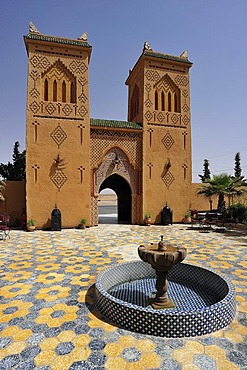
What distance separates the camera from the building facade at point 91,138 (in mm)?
11789

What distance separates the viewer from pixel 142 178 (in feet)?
44.2

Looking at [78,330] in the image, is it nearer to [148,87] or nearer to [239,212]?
[239,212]

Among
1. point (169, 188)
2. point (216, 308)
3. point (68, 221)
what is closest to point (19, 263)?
point (216, 308)

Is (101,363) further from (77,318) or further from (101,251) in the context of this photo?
(101,251)

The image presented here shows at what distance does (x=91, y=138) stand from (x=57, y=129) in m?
1.85

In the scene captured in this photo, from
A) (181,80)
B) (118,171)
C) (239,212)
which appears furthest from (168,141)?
(239,212)

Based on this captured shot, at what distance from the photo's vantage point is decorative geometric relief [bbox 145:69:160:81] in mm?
13625

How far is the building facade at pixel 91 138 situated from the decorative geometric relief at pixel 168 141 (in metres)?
0.06

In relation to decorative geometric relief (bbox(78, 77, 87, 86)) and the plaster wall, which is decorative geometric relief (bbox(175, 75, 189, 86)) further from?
decorative geometric relief (bbox(78, 77, 87, 86))

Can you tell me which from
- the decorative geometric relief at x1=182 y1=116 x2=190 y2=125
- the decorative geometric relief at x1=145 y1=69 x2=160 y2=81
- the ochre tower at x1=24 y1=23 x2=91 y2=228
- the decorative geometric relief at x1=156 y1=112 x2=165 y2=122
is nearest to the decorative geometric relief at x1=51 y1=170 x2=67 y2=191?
the ochre tower at x1=24 y1=23 x2=91 y2=228

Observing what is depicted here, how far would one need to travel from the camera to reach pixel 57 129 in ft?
39.5

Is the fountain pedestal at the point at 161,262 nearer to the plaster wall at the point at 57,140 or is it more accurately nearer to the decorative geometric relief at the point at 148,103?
the plaster wall at the point at 57,140

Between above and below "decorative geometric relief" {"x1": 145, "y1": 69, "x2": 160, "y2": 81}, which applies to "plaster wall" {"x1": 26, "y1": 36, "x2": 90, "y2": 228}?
below

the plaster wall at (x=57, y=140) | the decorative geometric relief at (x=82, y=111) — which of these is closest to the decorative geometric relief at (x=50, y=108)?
the plaster wall at (x=57, y=140)
